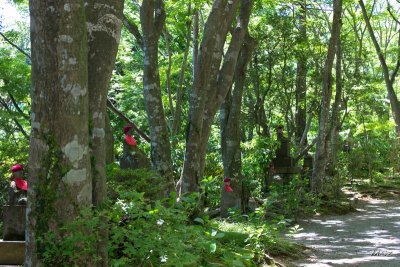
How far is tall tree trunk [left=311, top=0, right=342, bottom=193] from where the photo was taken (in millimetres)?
13539

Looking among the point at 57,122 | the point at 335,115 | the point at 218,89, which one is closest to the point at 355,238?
the point at 218,89

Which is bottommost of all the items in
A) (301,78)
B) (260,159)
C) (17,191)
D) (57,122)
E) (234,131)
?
(17,191)

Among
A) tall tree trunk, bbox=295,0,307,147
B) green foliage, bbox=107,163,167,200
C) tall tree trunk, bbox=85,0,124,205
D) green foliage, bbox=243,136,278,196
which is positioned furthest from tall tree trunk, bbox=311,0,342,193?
tall tree trunk, bbox=85,0,124,205

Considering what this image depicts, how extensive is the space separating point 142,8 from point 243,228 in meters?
3.92

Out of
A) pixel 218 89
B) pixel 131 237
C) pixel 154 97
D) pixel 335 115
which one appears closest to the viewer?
pixel 131 237

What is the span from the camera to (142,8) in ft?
27.3

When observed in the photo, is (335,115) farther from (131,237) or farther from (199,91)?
(131,237)

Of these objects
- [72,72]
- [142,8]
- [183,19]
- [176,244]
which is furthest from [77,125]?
[183,19]

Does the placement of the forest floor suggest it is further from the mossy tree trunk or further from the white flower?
the mossy tree trunk

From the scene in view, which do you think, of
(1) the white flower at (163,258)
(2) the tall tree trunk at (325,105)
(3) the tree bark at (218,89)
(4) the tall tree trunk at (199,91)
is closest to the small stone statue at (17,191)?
(1) the white flower at (163,258)

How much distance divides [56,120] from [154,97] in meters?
4.69

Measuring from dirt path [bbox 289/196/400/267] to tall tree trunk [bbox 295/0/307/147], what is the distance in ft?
18.6

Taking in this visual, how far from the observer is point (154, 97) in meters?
8.27

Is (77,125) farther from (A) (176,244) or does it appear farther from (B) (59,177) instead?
(A) (176,244)
